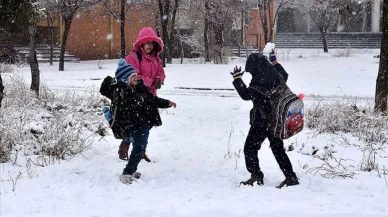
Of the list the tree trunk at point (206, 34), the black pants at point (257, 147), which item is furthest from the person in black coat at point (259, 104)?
the tree trunk at point (206, 34)

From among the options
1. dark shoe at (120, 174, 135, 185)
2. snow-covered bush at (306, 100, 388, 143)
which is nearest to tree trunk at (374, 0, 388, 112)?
snow-covered bush at (306, 100, 388, 143)

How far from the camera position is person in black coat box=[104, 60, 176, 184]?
493 centimetres

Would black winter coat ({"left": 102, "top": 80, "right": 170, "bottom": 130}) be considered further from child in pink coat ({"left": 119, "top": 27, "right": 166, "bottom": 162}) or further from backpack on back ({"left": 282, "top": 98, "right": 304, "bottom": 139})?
backpack on back ({"left": 282, "top": 98, "right": 304, "bottom": 139})

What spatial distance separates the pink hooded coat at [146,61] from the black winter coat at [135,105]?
63 cm

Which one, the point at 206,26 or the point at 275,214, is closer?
the point at 275,214

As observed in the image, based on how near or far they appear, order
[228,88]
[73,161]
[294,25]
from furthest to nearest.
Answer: [294,25]
[228,88]
[73,161]

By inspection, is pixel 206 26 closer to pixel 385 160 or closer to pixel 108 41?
pixel 108 41

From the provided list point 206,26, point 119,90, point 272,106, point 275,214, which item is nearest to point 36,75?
point 119,90

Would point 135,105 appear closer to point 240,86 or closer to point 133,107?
point 133,107

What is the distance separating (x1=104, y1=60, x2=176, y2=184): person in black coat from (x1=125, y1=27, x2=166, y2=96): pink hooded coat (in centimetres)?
62

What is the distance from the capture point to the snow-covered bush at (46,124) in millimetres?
5889

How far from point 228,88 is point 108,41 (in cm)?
1951

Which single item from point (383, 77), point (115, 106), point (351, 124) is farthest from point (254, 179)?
point (383, 77)

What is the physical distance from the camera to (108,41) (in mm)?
31797
